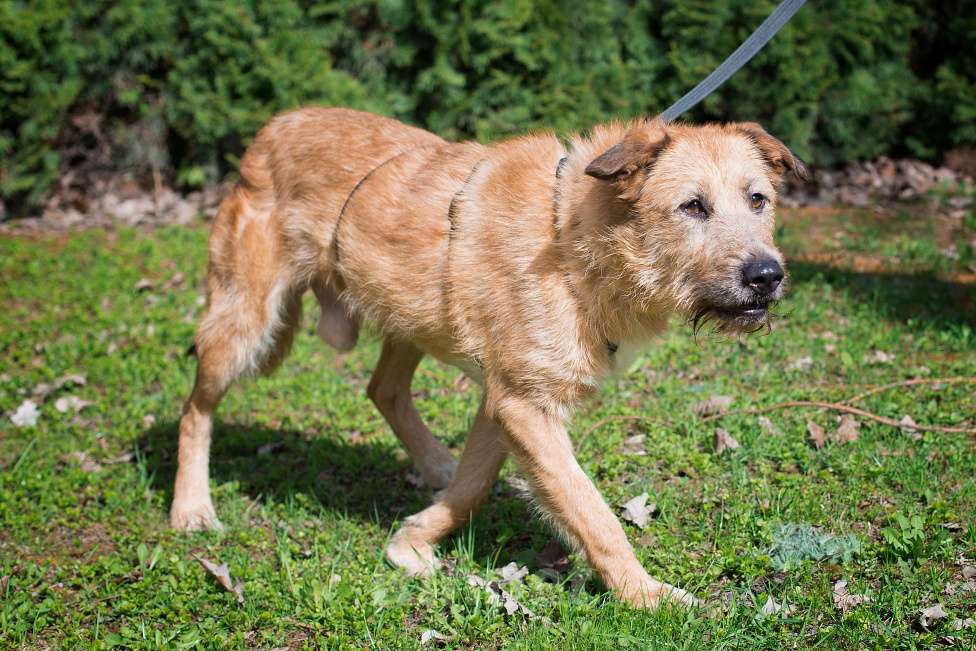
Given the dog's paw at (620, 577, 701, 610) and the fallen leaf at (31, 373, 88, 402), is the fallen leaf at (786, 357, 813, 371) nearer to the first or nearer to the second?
the dog's paw at (620, 577, 701, 610)

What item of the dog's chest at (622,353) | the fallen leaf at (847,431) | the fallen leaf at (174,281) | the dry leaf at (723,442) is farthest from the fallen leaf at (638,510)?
the fallen leaf at (174,281)

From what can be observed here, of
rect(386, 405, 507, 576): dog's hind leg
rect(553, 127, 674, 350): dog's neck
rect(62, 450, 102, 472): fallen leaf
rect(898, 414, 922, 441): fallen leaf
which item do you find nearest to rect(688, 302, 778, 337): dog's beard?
rect(553, 127, 674, 350): dog's neck

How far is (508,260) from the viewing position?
4.08m

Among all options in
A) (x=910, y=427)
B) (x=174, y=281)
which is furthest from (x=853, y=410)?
(x=174, y=281)

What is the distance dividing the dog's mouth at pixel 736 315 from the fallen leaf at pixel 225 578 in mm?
2385

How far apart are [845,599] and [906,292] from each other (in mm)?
3852

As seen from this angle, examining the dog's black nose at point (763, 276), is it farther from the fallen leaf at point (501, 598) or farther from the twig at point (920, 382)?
the twig at point (920, 382)

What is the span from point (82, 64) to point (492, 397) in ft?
26.0

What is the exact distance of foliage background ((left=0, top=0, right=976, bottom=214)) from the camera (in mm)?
9531

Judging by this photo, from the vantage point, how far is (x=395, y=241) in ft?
14.7

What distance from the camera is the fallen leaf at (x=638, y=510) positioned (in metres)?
4.46

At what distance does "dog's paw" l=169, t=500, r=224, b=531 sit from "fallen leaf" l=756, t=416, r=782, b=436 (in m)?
3.01

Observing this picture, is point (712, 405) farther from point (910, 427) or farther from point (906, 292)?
point (906, 292)

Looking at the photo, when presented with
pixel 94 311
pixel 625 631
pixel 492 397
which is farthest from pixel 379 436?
pixel 94 311
